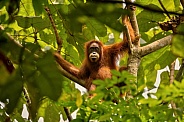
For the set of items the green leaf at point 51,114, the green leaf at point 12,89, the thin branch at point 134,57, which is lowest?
the green leaf at point 51,114

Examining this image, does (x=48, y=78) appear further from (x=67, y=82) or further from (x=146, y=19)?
(x=146, y=19)

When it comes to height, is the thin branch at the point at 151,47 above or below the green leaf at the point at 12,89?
below

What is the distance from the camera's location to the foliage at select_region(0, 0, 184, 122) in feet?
3.27

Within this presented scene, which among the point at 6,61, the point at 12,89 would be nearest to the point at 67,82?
the point at 6,61

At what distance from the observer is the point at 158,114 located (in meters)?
2.87

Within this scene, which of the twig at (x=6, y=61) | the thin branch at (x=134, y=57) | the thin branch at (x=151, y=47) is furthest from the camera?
the thin branch at (x=151, y=47)

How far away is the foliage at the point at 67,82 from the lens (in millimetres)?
996

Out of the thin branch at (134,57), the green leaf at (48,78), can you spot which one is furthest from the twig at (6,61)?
the thin branch at (134,57)

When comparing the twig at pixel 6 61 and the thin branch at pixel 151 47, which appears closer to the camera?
the twig at pixel 6 61

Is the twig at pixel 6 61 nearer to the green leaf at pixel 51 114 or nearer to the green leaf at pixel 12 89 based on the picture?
the green leaf at pixel 12 89

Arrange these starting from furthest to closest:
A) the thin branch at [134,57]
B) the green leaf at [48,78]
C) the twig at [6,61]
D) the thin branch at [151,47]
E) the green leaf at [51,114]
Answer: the green leaf at [51,114] < the thin branch at [151,47] < the thin branch at [134,57] < the twig at [6,61] < the green leaf at [48,78]

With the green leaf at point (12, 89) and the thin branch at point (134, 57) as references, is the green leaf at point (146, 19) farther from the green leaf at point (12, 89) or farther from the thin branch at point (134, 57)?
the green leaf at point (12, 89)

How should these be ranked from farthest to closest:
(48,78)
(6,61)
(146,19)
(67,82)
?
(146,19)
(67,82)
(6,61)
(48,78)

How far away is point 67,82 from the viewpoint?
10.1 feet
